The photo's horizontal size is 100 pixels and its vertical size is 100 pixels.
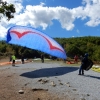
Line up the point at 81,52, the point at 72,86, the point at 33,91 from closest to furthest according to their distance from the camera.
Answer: the point at 33,91
the point at 72,86
the point at 81,52

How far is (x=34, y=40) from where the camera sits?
2461cm

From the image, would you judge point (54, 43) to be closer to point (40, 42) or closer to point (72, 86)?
point (40, 42)

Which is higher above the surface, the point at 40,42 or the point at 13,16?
the point at 13,16

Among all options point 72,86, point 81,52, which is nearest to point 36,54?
point 81,52

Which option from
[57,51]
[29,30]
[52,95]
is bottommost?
[52,95]

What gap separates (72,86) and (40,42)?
1056cm

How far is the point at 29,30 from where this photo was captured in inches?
1016

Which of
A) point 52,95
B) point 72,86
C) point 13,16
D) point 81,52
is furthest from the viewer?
point 81,52

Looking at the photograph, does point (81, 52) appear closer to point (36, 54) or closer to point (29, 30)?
point (36, 54)

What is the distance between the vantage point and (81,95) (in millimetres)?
12219

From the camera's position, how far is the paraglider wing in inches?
950

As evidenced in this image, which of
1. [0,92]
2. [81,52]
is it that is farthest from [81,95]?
[81,52]

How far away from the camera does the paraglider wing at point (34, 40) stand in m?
24.1

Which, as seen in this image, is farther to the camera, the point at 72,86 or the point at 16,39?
the point at 16,39
